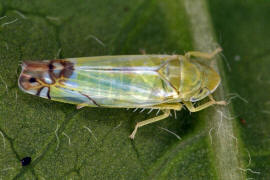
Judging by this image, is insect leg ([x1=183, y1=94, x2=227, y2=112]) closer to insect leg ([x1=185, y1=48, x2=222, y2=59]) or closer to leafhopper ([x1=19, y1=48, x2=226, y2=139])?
leafhopper ([x1=19, y1=48, x2=226, y2=139])

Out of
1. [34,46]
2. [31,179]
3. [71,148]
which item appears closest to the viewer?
[31,179]

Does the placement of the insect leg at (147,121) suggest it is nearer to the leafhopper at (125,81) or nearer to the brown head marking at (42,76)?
the leafhopper at (125,81)

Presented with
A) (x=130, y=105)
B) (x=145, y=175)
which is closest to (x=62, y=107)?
(x=130, y=105)

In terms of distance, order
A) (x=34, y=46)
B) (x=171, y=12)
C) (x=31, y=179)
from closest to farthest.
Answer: (x=31, y=179), (x=34, y=46), (x=171, y=12)

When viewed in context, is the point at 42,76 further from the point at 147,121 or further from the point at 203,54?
the point at 203,54

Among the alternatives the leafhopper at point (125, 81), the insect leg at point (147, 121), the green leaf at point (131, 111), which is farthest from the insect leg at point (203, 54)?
the insect leg at point (147, 121)

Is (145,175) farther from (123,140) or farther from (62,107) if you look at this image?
(62,107)

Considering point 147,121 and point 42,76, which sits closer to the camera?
point 42,76

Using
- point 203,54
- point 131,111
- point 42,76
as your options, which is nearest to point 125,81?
point 131,111
